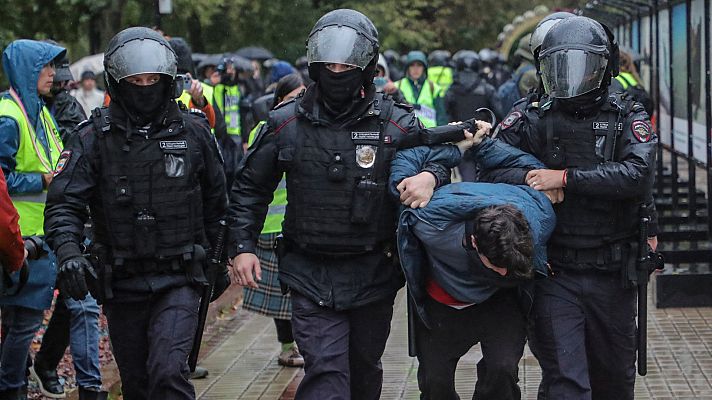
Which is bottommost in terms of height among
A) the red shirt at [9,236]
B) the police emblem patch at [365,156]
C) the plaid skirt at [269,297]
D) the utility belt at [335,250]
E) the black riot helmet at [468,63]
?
the plaid skirt at [269,297]

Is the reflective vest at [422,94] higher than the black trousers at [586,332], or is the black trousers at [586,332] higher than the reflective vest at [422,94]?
the reflective vest at [422,94]

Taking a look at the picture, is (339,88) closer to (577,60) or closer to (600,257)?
(577,60)

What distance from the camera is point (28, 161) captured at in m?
6.81

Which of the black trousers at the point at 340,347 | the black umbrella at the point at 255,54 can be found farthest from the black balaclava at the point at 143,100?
the black umbrella at the point at 255,54

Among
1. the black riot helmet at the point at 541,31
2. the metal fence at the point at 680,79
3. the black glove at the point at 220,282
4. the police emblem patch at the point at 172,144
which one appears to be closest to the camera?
the police emblem patch at the point at 172,144

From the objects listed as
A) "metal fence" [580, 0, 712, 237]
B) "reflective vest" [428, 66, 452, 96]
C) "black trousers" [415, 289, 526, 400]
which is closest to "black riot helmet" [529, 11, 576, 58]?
"black trousers" [415, 289, 526, 400]

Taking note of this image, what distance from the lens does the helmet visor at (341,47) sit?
18.5 feet

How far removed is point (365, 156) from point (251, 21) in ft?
72.4

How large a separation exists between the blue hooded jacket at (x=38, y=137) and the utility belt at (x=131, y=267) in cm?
86

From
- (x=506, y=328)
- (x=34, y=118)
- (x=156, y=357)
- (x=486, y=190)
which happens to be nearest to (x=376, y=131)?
(x=486, y=190)

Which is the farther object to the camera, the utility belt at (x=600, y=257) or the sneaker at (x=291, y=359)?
the sneaker at (x=291, y=359)

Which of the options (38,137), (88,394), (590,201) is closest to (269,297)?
(88,394)

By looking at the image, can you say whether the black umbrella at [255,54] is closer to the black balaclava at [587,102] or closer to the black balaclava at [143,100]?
the black balaclava at [143,100]

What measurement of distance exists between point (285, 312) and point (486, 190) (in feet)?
10.2
